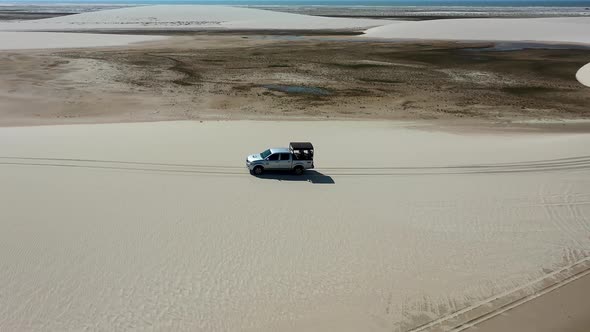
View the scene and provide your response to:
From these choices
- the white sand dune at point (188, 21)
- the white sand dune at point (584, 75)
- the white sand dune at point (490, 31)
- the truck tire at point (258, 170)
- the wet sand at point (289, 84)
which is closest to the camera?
the truck tire at point (258, 170)

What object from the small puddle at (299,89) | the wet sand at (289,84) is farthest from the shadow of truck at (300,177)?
the small puddle at (299,89)

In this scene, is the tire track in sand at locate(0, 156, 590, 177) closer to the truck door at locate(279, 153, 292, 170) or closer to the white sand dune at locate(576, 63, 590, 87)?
the truck door at locate(279, 153, 292, 170)

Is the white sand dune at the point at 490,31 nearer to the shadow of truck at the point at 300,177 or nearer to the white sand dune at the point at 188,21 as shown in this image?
the white sand dune at the point at 188,21

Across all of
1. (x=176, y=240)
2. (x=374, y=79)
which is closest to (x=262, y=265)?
(x=176, y=240)

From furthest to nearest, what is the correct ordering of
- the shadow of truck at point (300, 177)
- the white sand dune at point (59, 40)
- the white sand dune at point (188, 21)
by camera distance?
the white sand dune at point (188, 21), the white sand dune at point (59, 40), the shadow of truck at point (300, 177)

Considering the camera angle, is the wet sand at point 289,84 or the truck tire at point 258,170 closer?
the truck tire at point 258,170

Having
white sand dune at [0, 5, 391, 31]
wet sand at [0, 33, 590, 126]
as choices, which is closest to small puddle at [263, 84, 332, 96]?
wet sand at [0, 33, 590, 126]
